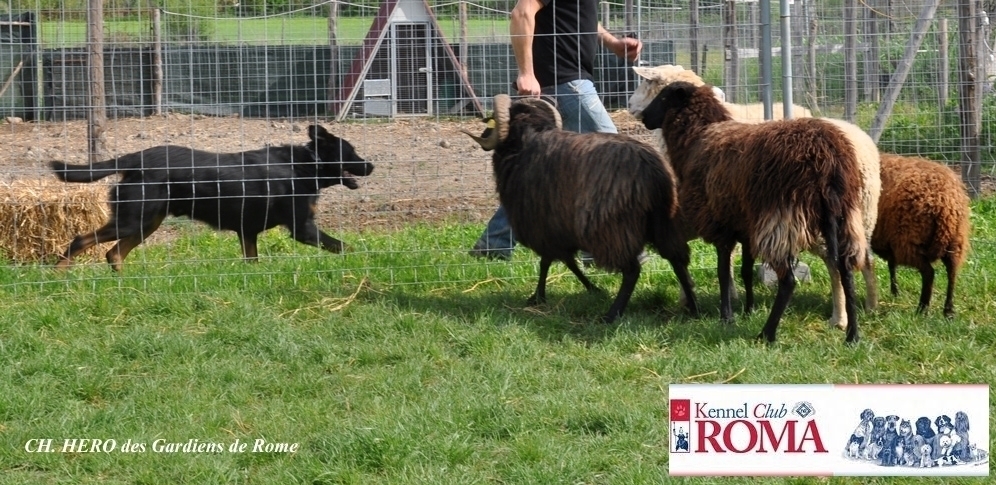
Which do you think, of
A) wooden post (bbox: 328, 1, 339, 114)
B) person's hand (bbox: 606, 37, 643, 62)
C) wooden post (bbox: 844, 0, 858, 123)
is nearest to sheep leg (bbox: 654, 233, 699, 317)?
person's hand (bbox: 606, 37, 643, 62)

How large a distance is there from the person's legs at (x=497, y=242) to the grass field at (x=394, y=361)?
0.21 m

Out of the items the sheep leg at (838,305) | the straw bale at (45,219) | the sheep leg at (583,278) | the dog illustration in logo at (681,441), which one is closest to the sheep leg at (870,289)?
the sheep leg at (838,305)

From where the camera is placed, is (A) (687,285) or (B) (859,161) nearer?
(B) (859,161)

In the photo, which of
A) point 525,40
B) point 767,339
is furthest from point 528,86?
point 767,339

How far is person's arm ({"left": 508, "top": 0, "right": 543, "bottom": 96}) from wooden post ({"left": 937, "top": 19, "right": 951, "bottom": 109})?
3.11 meters

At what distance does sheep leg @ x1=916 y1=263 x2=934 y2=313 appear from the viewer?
19.8ft

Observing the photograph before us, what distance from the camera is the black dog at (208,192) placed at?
295 inches

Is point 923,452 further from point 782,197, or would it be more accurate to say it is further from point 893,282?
point 893,282

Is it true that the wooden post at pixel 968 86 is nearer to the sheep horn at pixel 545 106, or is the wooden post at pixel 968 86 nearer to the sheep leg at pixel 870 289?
the sheep leg at pixel 870 289

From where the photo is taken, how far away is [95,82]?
9078mm

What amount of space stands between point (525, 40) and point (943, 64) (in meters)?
3.44

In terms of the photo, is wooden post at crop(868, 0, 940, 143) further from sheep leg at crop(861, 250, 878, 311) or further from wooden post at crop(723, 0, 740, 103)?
sheep leg at crop(861, 250, 878, 311)

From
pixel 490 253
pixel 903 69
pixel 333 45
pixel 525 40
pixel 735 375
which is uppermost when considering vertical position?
pixel 333 45

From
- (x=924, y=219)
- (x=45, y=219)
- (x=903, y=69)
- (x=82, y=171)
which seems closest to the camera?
(x=924, y=219)
